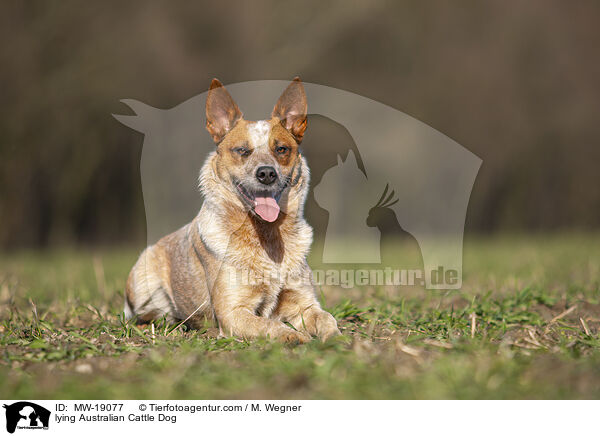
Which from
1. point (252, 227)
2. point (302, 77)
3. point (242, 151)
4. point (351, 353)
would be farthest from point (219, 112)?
point (302, 77)

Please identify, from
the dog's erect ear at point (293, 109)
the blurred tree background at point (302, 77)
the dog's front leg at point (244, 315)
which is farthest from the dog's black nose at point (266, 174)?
the blurred tree background at point (302, 77)

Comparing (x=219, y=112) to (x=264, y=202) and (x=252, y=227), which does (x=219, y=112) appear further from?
(x=252, y=227)

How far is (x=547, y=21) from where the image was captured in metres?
13.0

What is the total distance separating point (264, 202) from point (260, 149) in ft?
1.11

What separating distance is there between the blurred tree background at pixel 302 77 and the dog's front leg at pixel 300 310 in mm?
6545

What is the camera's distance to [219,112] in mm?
3688

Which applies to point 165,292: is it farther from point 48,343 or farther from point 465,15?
point 465,15

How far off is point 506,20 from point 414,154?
190 inches

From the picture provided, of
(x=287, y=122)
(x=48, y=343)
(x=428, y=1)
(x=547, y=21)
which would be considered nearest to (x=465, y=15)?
(x=428, y=1)

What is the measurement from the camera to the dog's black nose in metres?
3.48

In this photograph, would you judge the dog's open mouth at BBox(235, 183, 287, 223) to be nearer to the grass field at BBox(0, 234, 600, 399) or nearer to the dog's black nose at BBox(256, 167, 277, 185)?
the dog's black nose at BBox(256, 167, 277, 185)

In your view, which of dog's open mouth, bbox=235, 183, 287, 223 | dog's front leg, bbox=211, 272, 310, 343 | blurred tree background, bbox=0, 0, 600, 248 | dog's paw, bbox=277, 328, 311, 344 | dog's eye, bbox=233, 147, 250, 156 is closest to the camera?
dog's paw, bbox=277, 328, 311, 344
